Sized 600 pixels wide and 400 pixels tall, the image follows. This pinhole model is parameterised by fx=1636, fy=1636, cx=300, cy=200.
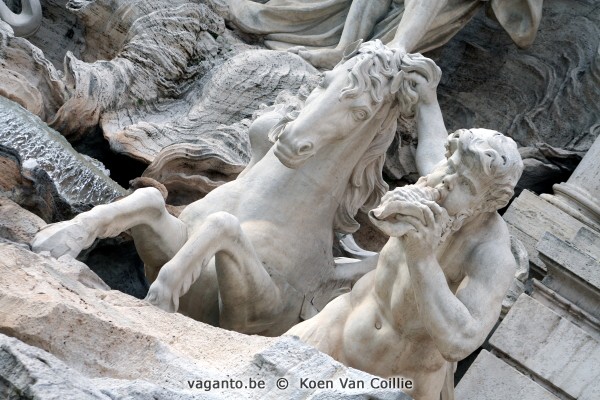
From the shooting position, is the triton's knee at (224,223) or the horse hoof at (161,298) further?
the triton's knee at (224,223)

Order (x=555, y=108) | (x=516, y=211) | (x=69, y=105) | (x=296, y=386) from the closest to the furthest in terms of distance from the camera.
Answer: (x=296, y=386) → (x=69, y=105) → (x=516, y=211) → (x=555, y=108)

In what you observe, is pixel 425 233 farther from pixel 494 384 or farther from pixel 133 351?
pixel 494 384

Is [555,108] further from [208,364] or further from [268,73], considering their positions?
[208,364]

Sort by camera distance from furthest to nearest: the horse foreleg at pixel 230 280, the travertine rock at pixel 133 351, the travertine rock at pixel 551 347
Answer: the travertine rock at pixel 551 347
the horse foreleg at pixel 230 280
the travertine rock at pixel 133 351

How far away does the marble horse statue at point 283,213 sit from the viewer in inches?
252

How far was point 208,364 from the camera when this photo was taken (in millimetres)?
5203

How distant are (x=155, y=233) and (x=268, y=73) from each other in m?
2.49

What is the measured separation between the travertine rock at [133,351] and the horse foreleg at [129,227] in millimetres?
531

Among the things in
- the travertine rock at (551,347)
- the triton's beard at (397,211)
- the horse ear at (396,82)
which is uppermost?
the triton's beard at (397,211)

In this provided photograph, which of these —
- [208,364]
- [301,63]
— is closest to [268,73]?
[301,63]

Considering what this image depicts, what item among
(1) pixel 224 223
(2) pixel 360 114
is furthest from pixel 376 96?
(1) pixel 224 223

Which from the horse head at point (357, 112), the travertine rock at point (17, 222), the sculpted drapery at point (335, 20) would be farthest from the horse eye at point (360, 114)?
the sculpted drapery at point (335, 20)

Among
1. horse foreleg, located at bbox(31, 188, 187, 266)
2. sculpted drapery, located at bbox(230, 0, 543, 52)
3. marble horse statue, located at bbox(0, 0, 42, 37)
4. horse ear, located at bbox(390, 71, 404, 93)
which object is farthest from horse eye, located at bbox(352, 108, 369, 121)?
marble horse statue, located at bbox(0, 0, 42, 37)

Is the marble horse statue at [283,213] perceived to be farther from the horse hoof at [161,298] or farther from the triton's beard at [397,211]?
the triton's beard at [397,211]
